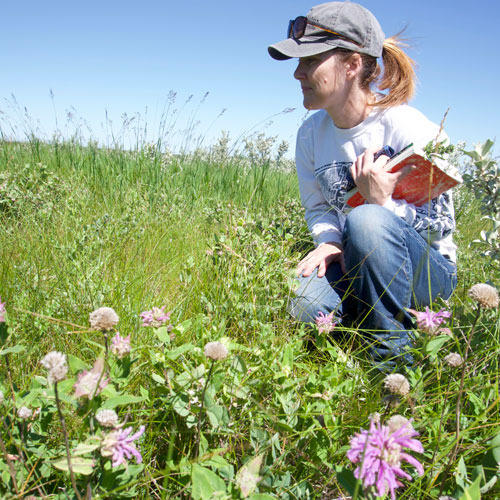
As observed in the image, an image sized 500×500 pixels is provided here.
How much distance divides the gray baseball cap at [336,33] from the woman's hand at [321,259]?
1031 millimetres

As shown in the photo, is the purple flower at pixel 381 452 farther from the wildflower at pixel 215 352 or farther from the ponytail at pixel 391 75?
the ponytail at pixel 391 75

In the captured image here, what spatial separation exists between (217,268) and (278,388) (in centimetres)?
76

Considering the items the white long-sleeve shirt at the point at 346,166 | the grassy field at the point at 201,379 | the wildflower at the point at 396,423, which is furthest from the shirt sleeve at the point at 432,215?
the wildflower at the point at 396,423

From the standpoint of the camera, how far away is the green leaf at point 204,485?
87cm

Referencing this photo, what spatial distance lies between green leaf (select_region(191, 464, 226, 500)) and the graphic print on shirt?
6.53 feet

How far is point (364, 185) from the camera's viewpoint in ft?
7.81

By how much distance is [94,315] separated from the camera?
96 cm

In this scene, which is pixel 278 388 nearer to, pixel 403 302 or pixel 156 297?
pixel 156 297

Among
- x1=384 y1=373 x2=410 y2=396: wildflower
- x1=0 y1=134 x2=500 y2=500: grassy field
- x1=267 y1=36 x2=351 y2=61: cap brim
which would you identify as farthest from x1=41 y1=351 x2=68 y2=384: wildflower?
x1=267 y1=36 x2=351 y2=61: cap brim

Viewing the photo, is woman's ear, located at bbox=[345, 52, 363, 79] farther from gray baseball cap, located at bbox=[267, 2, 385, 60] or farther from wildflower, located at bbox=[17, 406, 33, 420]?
wildflower, located at bbox=[17, 406, 33, 420]

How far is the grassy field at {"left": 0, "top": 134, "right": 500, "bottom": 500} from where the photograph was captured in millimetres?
999

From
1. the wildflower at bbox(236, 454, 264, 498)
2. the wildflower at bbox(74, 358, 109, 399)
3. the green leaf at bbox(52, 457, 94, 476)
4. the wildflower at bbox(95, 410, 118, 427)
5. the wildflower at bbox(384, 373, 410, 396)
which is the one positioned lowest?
the wildflower at bbox(236, 454, 264, 498)

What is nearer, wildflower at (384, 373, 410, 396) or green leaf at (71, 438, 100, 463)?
green leaf at (71, 438, 100, 463)

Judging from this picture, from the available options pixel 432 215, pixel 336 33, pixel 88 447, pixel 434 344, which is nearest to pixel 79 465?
pixel 88 447
